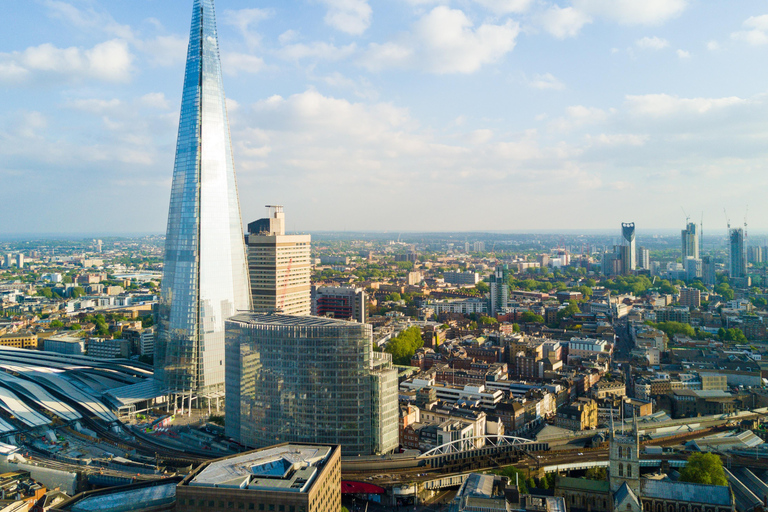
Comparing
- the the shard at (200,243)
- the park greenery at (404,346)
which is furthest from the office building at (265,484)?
the park greenery at (404,346)

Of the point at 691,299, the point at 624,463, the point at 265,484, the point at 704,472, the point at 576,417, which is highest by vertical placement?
the point at 265,484

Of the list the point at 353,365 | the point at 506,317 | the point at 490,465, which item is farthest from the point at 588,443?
the point at 506,317

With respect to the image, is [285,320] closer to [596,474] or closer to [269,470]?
[269,470]

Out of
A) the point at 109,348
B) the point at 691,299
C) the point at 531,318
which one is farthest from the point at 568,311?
the point at 109,348

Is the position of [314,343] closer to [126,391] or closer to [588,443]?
[588,443]

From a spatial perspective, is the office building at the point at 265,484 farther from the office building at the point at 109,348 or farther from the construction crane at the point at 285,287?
the office building at the point at 109,348

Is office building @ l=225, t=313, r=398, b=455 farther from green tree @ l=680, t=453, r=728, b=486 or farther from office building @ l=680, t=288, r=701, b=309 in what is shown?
office building @ l=680, t=288, r=701, b=309
